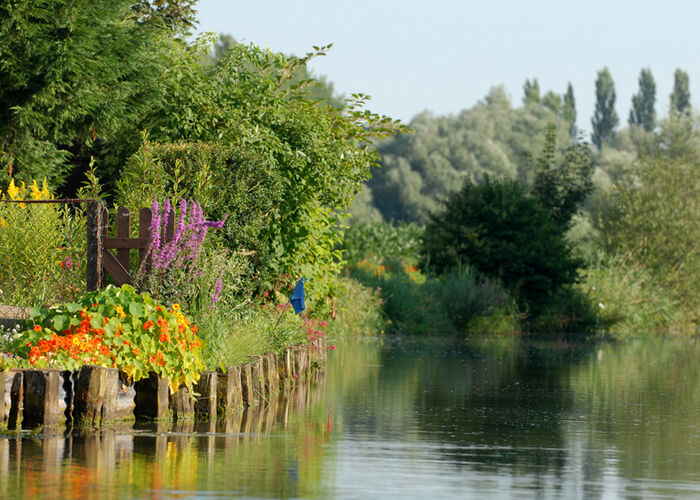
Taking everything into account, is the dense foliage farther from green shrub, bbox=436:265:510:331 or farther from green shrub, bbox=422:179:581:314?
green shrub, bbox=436:265:510:331

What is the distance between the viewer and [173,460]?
1112 cm

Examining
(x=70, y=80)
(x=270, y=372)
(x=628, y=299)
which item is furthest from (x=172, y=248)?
(x=628, y=299)

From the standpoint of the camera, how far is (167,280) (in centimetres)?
1579

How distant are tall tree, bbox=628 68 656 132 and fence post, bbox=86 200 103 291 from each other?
371ft

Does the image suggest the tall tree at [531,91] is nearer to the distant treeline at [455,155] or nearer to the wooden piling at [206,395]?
the distant treeline at [455,155]

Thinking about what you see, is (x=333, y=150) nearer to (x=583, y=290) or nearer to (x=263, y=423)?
(x=263, y=423)

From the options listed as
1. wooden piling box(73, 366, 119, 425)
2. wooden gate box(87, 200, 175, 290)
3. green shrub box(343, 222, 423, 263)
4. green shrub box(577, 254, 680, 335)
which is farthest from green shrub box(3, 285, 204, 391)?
green shrub box(343, 222, 423, 263)

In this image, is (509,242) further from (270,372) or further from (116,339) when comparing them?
(116,339)

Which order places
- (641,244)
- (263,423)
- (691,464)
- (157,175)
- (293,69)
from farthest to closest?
(641,244) < (293,69) < (157,175) < (263,423) < (691,464)

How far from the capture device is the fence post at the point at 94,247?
1595 cm

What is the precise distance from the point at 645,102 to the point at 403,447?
4618 inches

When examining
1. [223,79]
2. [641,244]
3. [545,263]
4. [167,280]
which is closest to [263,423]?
[167,280]

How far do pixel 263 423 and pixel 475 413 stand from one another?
3406mm

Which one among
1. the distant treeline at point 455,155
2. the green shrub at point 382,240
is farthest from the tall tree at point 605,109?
the green shrub at point 382,240
